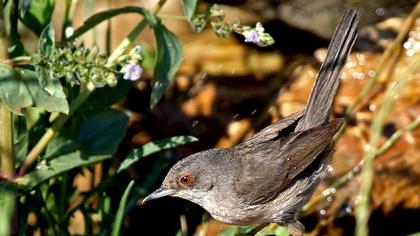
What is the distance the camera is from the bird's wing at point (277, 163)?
15.1ft

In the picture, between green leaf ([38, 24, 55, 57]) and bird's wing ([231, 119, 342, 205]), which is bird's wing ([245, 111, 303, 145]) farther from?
green leaf ([38, 24, 55, 57])

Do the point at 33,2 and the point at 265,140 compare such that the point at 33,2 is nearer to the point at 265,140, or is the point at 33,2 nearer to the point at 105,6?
the point at 265,140

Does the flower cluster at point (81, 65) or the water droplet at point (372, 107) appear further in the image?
the water droplet at point (372, 107)

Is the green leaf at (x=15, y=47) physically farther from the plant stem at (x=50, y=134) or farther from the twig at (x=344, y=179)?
the twig at (x=344, y=179)

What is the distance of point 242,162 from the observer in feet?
15.6

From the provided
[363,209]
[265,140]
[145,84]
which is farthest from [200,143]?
[363,209]

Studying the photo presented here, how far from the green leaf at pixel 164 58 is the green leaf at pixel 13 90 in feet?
2.03

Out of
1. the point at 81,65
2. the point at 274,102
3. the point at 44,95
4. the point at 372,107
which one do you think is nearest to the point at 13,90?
the point at 44,95

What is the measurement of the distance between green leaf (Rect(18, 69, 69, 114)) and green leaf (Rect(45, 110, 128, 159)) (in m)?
0.59

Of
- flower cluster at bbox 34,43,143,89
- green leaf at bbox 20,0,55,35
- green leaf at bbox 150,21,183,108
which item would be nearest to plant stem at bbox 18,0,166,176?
green leaf at bbox 150,21,183,108

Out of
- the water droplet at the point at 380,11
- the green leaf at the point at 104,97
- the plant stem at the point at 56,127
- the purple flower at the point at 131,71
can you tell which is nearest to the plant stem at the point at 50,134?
the plant stem at the point at 56,127

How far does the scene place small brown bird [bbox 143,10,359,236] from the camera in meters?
4.60

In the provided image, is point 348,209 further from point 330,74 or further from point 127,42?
point 127,42

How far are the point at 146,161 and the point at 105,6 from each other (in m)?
1.90
